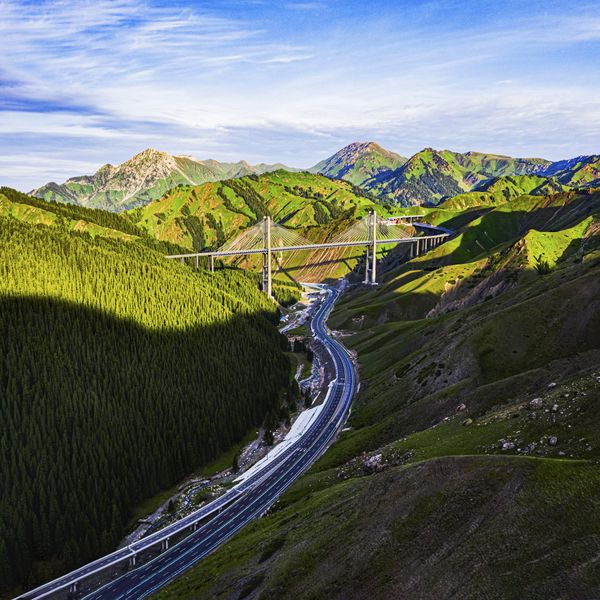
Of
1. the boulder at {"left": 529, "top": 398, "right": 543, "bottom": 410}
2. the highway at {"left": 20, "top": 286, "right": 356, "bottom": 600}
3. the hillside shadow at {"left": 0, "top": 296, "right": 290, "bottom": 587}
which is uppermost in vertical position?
the boulder at {"left": 529, "top": 398, "right": 543, "bottom": 410}

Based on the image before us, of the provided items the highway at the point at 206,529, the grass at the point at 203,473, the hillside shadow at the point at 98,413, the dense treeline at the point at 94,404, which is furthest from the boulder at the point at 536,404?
the grass at the point at 203,473

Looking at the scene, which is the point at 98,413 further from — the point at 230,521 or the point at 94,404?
the point at 230,521

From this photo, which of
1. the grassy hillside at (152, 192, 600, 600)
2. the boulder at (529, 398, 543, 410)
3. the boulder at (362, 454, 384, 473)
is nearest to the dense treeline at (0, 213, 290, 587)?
the grassy hillside at (152, 192, 600, 600)

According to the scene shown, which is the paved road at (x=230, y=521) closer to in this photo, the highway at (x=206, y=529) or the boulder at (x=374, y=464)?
the highway at (x=206, y=529)

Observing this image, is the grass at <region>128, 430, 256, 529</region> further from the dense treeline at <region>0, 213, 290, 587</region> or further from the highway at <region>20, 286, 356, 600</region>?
the highway at <region>20, 286, 356, 600</region>

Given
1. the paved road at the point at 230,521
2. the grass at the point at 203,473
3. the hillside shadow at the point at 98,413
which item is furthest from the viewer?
the grass at the point at 203,473

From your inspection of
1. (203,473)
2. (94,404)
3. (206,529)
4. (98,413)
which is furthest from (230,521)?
(94,404)
